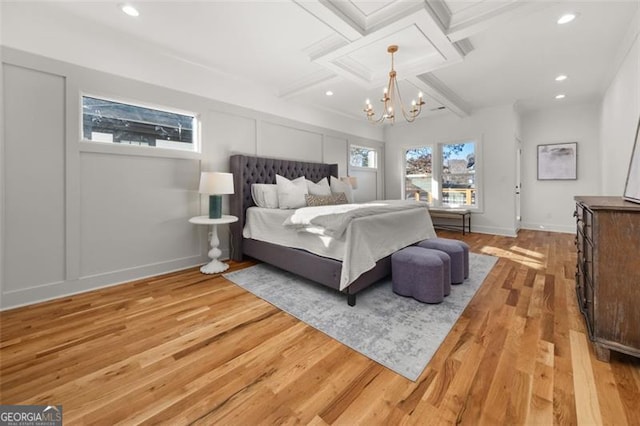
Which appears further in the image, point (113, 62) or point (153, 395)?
point (113, 62)

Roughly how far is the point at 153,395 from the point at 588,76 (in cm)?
630

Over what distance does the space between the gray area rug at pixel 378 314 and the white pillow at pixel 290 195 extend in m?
1.08

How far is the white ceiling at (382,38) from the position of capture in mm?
2322

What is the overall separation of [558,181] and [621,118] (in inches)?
114

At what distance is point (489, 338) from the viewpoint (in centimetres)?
179

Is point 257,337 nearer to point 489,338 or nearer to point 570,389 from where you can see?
point 489,338

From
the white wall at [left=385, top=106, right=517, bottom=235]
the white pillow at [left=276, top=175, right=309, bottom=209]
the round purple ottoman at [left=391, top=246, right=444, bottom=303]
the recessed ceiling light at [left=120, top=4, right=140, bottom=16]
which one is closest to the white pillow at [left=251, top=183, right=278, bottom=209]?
the white pillow at [left=276, top=175, right=309, bottom=209]

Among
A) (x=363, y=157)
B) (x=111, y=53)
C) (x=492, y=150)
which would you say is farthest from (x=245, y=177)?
(x=492, y=150)

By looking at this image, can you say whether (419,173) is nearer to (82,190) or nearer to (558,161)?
(558,161)

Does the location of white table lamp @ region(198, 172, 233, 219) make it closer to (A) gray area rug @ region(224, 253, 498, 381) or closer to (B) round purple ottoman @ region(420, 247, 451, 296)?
(A) gray area rug @ region(224, 253, 498, 381)

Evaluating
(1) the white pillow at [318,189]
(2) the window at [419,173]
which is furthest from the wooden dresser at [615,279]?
(2) the window at [419,173]

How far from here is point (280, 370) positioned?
150 cm

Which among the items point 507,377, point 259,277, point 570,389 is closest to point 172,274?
point 259,277

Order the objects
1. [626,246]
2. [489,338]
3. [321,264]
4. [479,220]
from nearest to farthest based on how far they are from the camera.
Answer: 1. [626,246]
2. [489,338]
3. [321,264]
4. [479,220]
